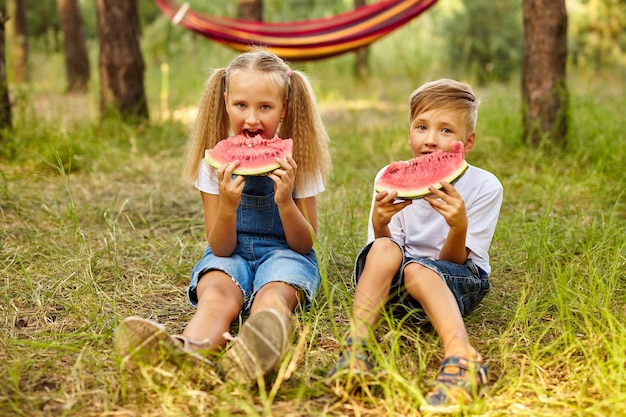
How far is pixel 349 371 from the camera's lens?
1845mm

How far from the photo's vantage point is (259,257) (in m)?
2.64

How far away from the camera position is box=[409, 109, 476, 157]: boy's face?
7.79 ft

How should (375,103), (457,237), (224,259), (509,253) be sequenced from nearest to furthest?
(457,237) < (224,259) < (509,253) < (375,103)

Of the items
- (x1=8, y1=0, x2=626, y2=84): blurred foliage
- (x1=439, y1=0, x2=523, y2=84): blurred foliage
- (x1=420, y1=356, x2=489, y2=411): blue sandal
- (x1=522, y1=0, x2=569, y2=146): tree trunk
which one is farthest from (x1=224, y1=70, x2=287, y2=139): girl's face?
(x1=439, y1=0, x2=523, y2=84): blurred foliage

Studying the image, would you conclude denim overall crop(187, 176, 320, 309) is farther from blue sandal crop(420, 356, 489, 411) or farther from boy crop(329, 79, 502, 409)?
blue sandal crop(420, 356, 489, 411)

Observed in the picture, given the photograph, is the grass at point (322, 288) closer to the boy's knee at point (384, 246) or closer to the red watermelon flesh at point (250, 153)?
the boy's knee at point (384, 246)

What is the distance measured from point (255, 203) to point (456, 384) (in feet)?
3.89

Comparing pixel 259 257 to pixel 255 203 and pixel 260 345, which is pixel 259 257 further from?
pixel 260 345

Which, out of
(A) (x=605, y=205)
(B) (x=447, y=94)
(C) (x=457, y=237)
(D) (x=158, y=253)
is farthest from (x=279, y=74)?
(A) (x=605, y=205)

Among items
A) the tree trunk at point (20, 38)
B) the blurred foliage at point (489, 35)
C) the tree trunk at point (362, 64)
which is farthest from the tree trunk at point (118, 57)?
the blurred foliage at point (489, 35)

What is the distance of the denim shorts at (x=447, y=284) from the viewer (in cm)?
224

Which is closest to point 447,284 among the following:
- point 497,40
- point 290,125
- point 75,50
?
point 290,125

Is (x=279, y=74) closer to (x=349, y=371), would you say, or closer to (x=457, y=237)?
(x=457, y=237)

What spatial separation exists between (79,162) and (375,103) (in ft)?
15.3
